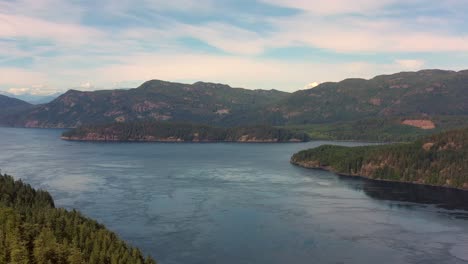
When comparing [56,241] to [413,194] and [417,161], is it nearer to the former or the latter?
[413,194]

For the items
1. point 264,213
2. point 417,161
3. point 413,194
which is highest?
point 417,161

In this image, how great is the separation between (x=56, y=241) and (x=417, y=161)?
12288 centimetres

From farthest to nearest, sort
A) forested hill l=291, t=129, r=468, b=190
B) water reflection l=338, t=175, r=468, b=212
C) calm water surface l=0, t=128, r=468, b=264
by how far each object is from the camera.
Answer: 1. forested hill l=291, t=129, r=468, b=190
2. water reflection l=338, t=175, r=468, b=212
3. calm water surface l=0, t=128, r=468, b=264

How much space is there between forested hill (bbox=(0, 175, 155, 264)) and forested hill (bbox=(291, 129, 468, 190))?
10500 cm

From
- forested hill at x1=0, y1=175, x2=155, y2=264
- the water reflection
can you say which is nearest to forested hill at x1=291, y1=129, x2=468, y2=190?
the water reflection

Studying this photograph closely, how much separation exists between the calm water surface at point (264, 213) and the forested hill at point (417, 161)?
26.0ft

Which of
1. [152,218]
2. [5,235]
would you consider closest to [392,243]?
[152,218]

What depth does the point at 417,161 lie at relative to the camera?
6304 inches

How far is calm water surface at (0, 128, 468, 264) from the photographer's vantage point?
85.3 metres

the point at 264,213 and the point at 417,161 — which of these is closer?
the point at 264,213

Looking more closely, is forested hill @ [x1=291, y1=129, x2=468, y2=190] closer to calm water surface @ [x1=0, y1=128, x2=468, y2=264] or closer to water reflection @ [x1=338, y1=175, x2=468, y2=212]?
water reflection @ [x1=338, y1=175, x2=468, y2=212]

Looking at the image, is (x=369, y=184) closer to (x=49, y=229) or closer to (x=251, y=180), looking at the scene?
(x=251, y=180)

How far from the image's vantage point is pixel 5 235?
222 ft

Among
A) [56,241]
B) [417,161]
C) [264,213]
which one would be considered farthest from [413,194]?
[56,241]
